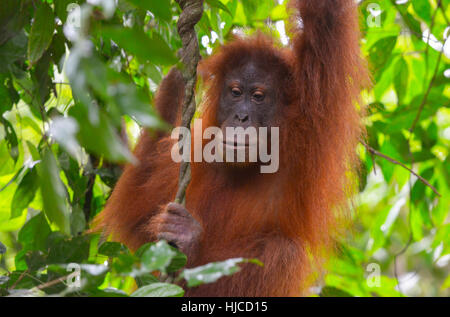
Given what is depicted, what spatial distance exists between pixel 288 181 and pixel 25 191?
1423 millimetres

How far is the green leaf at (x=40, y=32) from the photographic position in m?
2.20

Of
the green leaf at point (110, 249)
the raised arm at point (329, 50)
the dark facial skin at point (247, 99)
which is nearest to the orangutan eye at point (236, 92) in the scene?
the dark facial skin at point (247, 99)

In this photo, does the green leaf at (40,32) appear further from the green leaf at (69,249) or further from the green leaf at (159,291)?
the green leaf at (159,291)

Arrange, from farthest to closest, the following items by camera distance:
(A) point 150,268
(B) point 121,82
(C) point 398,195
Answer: (C) point 398,195 → (A) point 150,268 → (B) point 121,82

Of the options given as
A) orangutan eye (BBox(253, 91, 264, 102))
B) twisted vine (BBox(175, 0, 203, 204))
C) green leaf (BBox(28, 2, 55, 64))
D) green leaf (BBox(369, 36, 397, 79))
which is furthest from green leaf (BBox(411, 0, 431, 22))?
green leaf (BBox(28, 2, 55, 64))

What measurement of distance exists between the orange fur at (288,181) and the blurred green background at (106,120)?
27cm

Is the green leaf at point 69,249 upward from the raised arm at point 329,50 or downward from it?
→ downward

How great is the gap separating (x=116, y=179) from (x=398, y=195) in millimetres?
2694

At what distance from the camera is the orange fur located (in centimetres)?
295
